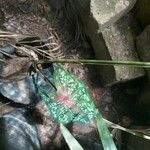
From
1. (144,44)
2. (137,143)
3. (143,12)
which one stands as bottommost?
(137,143)

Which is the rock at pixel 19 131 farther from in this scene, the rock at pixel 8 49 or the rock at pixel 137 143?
the rock at pixel 137 143

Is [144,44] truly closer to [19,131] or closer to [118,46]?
[118,46]

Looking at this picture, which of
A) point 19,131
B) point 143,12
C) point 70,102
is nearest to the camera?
point 19,131

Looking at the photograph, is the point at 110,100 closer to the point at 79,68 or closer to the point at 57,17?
the point at 79,68

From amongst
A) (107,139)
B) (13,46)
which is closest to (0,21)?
(13,46)

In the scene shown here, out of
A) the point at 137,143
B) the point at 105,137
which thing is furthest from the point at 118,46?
the point at 105,137

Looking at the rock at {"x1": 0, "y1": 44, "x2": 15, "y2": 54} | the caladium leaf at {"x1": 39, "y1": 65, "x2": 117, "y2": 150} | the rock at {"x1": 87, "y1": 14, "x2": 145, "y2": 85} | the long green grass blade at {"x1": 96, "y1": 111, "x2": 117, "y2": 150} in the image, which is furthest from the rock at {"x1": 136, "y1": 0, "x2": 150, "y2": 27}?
the long green grass blade at {"x1": 96, "y1": 111, "x2": 117, "y2": 150}

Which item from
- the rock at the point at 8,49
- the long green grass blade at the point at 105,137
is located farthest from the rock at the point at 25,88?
the long green grass blade at the point at 105,137

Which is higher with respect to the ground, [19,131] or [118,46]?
[118,46]
